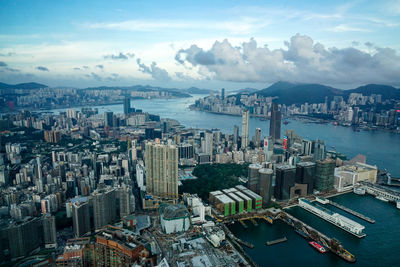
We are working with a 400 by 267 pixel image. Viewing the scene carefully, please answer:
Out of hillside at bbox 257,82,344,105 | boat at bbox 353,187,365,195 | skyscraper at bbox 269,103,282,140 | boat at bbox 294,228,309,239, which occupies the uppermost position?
hillside at bbox 257,82,344,105

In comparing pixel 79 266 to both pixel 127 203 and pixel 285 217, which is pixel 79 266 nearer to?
pixel 127 203

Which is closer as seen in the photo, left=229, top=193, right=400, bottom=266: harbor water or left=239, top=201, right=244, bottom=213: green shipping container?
left=229, top=193, right=400, bottom=266: harbor water

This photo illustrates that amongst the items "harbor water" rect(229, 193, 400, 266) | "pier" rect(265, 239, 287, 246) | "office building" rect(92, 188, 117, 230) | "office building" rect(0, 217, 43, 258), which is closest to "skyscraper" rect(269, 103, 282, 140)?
"harbor water" rect(229, 193, 400, 266)

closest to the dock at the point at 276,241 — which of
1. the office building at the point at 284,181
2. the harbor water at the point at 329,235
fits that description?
the harbor water at the point at 329,235

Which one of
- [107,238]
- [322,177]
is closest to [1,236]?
[107,238]

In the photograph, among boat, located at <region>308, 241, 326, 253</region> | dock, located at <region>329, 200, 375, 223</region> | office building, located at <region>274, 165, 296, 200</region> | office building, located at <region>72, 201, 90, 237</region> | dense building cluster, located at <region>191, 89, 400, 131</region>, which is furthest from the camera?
dense building cluster, located at <region>191, 89, 400, 131</region>

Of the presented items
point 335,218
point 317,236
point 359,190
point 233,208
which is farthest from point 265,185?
point 359,190

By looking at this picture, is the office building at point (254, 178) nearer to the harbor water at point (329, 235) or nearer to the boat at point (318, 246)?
the harbor water at point (329, 235)

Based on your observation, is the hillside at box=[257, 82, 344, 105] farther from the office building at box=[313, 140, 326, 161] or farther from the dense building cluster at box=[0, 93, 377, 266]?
the office building at box=[313, 140, 326, 161]
